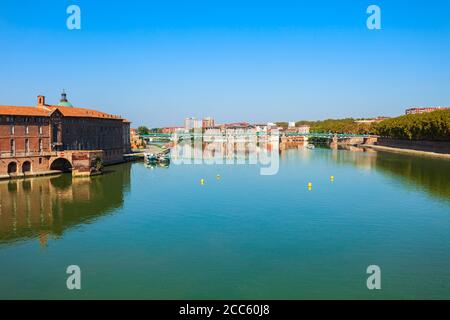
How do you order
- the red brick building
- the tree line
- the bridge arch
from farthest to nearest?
the tree line < the bridge arch < the red brick building

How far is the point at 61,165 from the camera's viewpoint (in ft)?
239

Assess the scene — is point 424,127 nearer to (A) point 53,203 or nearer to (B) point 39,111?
(B) point 39,111

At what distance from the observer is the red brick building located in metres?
64.0

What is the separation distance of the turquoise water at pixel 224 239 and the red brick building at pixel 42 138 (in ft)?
16.1

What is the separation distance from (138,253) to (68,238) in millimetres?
7896

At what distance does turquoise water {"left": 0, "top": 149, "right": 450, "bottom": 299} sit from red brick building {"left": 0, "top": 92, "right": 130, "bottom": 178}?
490cm

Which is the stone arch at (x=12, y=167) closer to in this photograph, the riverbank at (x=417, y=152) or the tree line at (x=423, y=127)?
the tree line at (x=423, y=127)

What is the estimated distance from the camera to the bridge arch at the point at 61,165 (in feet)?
233

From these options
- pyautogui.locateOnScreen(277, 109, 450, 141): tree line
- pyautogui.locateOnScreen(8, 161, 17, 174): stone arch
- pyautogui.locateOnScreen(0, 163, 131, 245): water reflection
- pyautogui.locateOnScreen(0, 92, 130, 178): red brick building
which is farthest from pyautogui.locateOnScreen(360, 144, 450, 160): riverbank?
pyautogui.locateOnScreen(8, 161, 17, 174): stone arch

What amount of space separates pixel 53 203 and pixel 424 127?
9804 centimetres

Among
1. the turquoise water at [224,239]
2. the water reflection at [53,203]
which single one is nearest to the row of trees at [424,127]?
the turquoise water at [224,239]

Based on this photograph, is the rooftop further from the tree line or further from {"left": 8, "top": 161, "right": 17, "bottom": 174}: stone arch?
the tree line

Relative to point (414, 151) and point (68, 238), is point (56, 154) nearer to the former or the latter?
point (68, 238)
